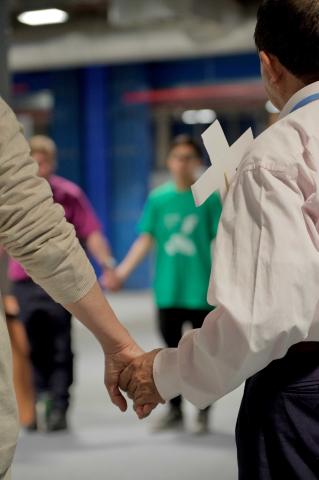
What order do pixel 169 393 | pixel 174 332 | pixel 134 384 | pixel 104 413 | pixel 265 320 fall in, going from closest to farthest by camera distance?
Result: 1. pixel 265 320
2. pixel 169 393
3. pixel 134 384
4. pixel 174 332
5. pixel 104 413

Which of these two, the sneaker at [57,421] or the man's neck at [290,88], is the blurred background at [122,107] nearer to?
the sneaker at [57,421]

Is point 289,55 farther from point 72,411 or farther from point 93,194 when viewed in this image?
point 93,194

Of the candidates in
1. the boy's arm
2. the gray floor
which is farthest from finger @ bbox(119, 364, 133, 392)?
the boy's arm

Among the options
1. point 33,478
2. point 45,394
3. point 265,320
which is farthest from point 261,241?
point 45,394

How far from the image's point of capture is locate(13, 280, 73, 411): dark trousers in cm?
468

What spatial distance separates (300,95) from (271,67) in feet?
0.32

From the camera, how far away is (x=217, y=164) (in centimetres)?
173

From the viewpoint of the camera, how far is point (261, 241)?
142cm

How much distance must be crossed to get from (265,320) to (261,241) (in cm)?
14

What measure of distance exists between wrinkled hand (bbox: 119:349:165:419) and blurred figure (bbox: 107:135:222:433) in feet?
8.54

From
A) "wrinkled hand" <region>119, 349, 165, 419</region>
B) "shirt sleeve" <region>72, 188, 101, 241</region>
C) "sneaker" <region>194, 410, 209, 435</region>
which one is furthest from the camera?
"shirt sleeve" <region>72, 188, 101, 241</region>

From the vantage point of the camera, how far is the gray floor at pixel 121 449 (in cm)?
387

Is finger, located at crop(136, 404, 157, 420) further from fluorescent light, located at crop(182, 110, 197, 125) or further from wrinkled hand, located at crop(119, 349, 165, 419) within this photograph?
fluorescent light, located at crop(182, 110, 197, 125)

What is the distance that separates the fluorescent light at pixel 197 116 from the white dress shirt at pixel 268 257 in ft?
34.4
